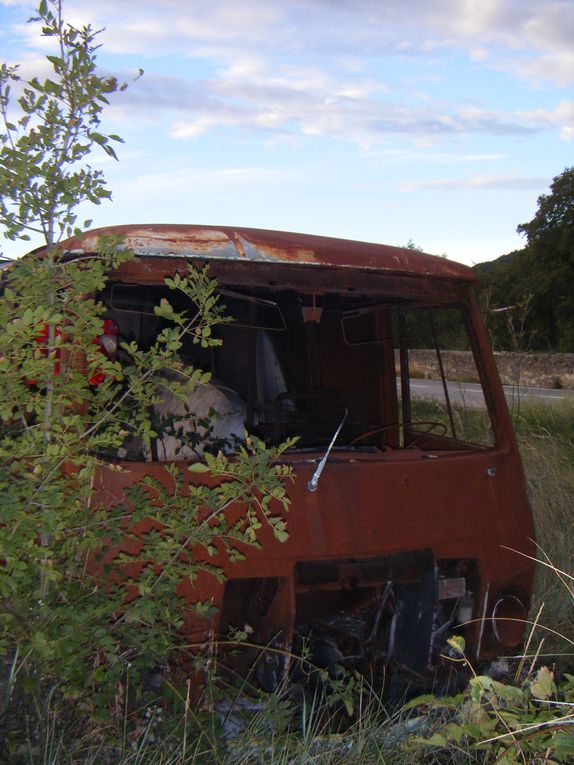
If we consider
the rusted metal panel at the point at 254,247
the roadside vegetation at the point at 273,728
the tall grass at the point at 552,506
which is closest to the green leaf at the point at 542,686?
the roadside vegetation at the point at 273,728

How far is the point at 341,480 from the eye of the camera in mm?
2770

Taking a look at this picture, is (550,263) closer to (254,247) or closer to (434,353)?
(434,353)

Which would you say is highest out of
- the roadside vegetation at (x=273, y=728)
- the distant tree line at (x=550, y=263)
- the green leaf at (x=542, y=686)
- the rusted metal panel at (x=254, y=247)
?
the distant tree line at (x=550, y=263)

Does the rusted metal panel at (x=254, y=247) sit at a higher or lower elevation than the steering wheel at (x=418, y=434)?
higher

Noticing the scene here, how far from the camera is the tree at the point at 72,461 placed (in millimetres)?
2229

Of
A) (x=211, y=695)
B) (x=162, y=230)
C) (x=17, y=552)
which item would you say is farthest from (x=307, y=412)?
(x=17, y=552)

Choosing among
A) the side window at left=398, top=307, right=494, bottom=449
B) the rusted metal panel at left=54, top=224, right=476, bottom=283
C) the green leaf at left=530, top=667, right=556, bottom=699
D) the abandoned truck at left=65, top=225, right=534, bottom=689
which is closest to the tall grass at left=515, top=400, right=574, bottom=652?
the abandoned truck at left=65, top=225, right=534, bottom=689

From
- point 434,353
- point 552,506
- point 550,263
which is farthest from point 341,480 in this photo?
point 550,263

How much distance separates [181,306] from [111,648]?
1812 millimetres

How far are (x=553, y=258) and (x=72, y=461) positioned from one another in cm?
3848

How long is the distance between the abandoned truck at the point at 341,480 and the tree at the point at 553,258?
3271cm

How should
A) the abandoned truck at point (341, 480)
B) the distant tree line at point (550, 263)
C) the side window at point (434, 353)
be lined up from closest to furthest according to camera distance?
1. the abandoned truck at point (341, 480)
2. the side window at point (434, 353)
3. the distant tree line at point (550, 263)

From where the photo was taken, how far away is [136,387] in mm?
2385

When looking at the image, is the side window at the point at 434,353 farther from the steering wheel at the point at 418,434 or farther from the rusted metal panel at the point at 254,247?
the rusted metal panel at the point at 254,247
